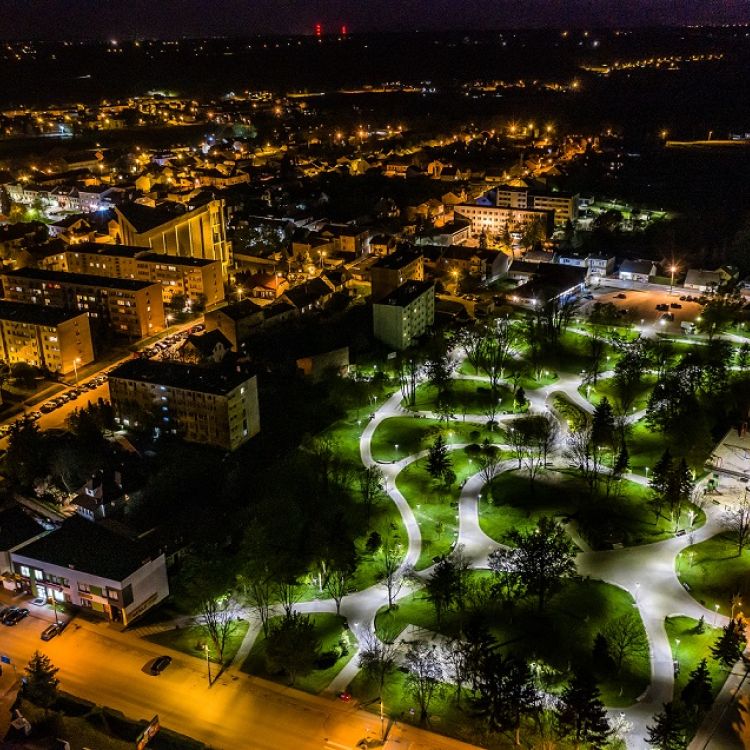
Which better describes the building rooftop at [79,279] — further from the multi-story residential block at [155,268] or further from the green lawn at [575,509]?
the green lawn at [575,509]

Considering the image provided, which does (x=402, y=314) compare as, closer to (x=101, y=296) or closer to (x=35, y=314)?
(x=101, y=296)

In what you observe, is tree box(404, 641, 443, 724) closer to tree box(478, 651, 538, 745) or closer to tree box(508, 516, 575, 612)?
tree box(478, 651, 538, 745)

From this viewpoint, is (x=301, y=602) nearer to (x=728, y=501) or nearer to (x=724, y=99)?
(x=728, y=501)

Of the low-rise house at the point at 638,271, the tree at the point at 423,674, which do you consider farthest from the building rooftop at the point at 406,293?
the tree at the point at 423,674

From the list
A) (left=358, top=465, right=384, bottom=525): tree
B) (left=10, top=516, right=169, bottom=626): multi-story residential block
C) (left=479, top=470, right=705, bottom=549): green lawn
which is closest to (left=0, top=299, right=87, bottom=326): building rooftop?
(left=10, top=516, right=169, bottom=626): multi-story residential block

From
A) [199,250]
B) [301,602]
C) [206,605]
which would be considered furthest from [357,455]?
[199,250]

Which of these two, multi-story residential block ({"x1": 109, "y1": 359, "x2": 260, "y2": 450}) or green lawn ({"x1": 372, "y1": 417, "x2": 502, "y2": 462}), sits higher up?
multi-story residential block ({"x1": 109, "y1": 359, "x2": 260, "y2": 450})

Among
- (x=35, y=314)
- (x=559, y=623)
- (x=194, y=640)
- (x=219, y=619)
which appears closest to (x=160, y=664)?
(x=194, y=640)
